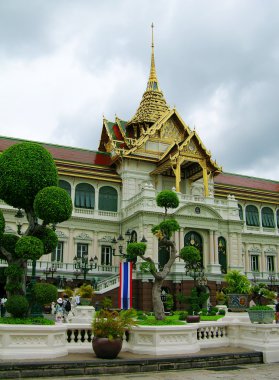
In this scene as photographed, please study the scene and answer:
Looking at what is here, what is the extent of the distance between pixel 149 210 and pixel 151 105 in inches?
610

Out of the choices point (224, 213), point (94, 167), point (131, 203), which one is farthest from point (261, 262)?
point (94, 167)

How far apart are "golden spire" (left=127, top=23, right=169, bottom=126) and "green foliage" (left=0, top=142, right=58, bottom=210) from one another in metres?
28.1

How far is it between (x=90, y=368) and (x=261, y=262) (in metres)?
32.7

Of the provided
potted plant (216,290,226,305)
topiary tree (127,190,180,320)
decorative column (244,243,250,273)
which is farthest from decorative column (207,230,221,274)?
topiary tree (127,190,180,320)

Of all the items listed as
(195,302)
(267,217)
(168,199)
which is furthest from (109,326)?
(267,217)

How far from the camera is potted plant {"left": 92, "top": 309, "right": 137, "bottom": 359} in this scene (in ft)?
35.7

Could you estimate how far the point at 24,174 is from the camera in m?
13.6

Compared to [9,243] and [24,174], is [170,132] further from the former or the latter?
[9,243]

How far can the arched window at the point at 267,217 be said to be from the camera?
139 feet

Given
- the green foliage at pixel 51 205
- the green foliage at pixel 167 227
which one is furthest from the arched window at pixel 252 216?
the green foliage at pixel 51 205

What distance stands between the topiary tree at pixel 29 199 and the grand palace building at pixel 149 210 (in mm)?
14639

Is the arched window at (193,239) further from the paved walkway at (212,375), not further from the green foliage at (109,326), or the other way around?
the green foliage at (109,326)

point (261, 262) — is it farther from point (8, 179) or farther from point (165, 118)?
point (8, 179)

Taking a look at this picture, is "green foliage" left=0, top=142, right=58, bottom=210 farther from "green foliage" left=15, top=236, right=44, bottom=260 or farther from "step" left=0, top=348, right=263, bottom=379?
"step" left=0, top=348, right=263, bottom=379
